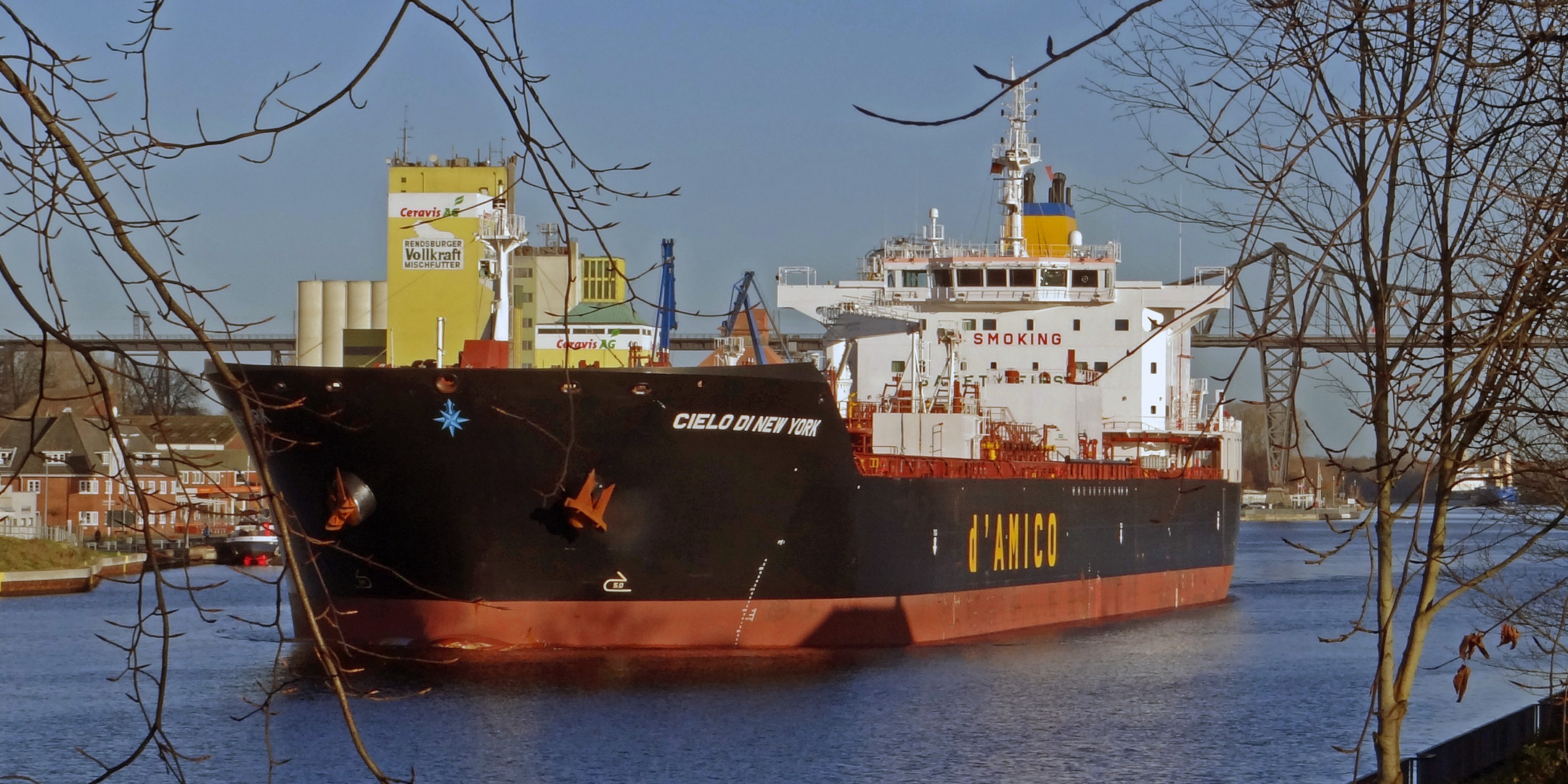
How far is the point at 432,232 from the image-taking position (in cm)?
3694

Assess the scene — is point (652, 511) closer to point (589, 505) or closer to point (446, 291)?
point (589, 505)

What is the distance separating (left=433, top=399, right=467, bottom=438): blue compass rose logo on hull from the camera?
632 inches

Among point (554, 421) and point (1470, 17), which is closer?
point (1470, 17)

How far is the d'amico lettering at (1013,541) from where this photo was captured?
20688 millimetres

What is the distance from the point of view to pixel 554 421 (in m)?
16.3

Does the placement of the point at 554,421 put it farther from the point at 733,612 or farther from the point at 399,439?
the point at 733,612

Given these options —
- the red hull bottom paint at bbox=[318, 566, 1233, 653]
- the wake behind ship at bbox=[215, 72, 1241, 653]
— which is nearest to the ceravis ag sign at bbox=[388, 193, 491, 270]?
the wake behind ship at bbox=[215, 72, 1241, 653]

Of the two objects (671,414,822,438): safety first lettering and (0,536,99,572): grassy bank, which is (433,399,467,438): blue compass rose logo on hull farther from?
(0,536,99,572): grassy bank

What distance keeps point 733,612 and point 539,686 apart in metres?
2.48

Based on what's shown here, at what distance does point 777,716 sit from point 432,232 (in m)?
24.9

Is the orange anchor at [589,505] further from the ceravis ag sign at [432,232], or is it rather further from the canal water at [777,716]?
the ceravis ag sign at [432,232]

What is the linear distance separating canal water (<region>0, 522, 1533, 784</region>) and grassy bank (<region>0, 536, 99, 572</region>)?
13244 mm

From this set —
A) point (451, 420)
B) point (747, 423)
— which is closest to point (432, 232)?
point (451, 420)

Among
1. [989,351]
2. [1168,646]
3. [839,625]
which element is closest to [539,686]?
[839,625]
